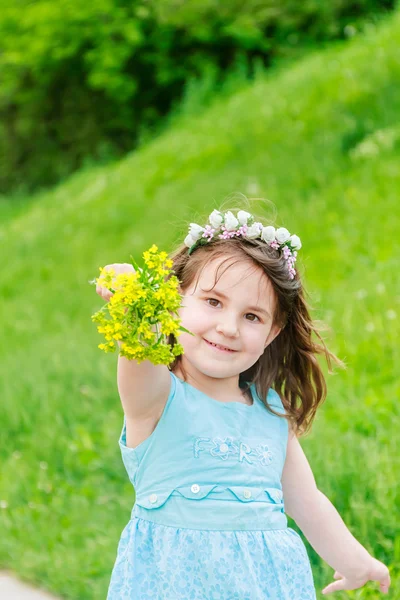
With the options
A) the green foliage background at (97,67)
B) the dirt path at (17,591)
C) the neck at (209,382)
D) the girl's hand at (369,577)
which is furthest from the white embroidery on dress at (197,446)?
the green foliage background at (97,67)

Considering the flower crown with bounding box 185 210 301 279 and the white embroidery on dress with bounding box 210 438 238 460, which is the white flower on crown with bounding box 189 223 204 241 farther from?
the white embroidery on dress with bounding box 210 438 238 460

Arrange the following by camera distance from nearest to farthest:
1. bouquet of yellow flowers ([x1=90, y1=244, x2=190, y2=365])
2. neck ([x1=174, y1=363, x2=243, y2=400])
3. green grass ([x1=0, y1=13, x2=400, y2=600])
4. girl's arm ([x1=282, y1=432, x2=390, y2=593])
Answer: bouquet of yellow flowers ([x1=90, y1=244, x2=190, y2=365]), neck ([x1=174, y1=363, x2=243, y2=400]), girl's arm ([x1=282, y1=432, x2=390, y2=593]), green grass ([x1=0, y1=13, x2=400, y2=600])

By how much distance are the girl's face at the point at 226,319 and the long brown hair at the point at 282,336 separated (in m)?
0.04

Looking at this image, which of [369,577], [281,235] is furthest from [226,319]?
[369,577]

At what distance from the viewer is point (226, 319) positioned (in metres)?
2.09

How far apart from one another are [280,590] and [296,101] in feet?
23.8

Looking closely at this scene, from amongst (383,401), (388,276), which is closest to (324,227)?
(388,276)

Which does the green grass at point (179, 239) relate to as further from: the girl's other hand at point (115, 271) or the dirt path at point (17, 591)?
the girl's other hand at point (115, 271)

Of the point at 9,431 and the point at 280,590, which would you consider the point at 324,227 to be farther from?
the point at 280,590

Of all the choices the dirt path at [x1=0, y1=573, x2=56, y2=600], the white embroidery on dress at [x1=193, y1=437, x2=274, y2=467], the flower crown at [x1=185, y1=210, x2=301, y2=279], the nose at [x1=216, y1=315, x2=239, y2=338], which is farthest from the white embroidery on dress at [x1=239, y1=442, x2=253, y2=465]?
the dirt path at [x1=0, y1=573, x2=56, y2=600]

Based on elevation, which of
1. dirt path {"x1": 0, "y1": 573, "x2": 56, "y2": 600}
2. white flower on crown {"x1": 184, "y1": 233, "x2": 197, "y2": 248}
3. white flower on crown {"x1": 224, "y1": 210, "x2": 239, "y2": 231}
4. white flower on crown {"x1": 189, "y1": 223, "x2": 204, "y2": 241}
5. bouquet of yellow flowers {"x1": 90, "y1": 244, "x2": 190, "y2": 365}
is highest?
white flower on crown {"x1": 224, "y1": 210, "x2": 239, "y2": 231}

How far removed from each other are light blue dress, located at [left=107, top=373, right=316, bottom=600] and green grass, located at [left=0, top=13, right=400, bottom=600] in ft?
2.15

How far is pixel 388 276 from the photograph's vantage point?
5164mm

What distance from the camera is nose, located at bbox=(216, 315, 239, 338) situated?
6.79 feet
